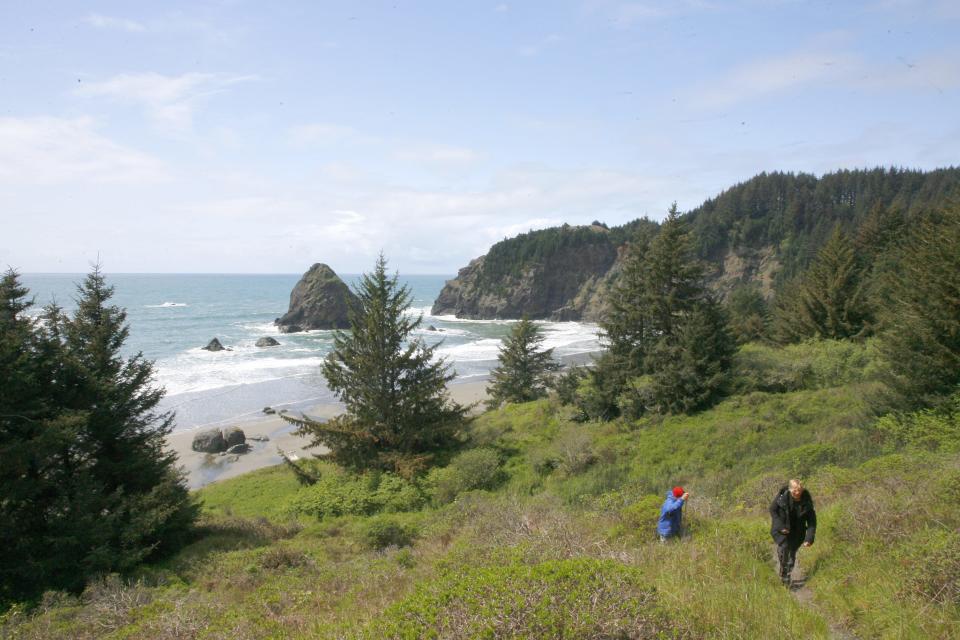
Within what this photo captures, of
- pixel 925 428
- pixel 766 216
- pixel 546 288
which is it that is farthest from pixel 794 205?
pixel 925 428

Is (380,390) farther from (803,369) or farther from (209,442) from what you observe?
(803,369)

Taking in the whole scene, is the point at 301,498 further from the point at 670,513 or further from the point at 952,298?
the point at 952,298

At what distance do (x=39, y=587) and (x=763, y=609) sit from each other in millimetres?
13756

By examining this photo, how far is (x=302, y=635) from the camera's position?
6215 mm

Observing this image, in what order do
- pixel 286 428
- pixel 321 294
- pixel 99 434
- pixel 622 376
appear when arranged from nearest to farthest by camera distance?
1. pixel 99 434
2. pixel 622 376
3. pixel 286 428
4. pixel 321 294

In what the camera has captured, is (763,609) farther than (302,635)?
No

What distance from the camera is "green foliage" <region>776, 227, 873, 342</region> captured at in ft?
93.4

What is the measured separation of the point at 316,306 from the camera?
90.2 metres

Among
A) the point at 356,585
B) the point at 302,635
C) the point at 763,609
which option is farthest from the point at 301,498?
the point at 763,609

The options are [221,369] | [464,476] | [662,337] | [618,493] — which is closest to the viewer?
[618,493]

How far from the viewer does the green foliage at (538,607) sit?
4188mm

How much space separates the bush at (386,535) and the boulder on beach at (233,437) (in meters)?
22.2

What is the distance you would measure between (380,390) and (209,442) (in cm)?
1822

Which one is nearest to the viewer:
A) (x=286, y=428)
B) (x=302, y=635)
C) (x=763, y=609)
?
(x=763, y=609)
